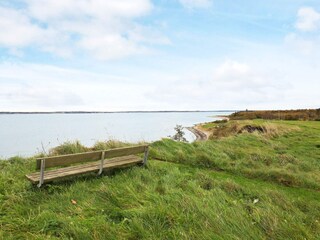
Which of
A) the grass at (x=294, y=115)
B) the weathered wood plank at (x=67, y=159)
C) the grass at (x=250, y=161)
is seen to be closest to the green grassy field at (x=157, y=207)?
the grass at (x=250, y=161)

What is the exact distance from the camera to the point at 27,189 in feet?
21.6

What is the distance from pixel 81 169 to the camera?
7680 mm

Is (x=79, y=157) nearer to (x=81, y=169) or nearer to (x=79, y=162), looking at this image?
(x=79, y=162)

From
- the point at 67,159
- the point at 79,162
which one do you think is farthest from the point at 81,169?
the point at 67,159

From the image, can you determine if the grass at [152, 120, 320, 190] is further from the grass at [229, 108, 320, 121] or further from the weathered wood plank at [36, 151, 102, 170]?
the grass at [229, 108, 320, 121]

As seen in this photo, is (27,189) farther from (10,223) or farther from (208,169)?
(208,169)

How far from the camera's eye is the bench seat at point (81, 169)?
682cm

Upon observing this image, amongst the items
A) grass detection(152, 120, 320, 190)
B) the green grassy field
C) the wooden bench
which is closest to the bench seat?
the wooden bench

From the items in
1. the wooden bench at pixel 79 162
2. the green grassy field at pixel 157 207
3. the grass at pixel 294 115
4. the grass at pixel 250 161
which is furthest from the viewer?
the grass at pixel 294 115

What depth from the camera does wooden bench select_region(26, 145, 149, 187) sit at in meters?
6.72

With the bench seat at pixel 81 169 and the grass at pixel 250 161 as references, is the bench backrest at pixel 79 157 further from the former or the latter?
the grass at pixel 250 161

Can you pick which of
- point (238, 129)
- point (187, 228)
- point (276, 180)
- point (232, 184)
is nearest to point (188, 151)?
point (276, 180)

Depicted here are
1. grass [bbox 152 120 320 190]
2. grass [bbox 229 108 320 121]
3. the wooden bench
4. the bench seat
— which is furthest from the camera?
grass [bbox 229 108 320 121]

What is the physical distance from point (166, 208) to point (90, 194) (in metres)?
1.94
